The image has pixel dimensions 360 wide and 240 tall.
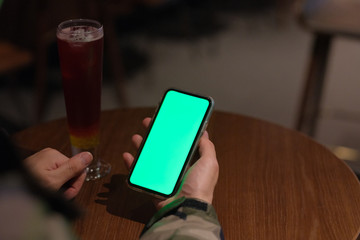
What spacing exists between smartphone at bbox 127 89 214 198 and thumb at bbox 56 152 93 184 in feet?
0.25

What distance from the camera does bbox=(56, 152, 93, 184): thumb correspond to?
0.67 metres

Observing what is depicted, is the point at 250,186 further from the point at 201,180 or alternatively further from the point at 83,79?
the point at 83,79

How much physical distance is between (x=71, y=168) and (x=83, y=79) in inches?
5.7

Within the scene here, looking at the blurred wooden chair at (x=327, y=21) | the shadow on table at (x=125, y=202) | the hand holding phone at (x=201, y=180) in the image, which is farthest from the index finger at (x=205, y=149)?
the blurred wooden chair at (x=327, y=21)

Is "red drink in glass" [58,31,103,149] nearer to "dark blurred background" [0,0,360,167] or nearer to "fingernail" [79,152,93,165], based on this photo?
"fingernail" [79,152,93,165]

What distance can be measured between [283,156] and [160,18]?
2553 mm

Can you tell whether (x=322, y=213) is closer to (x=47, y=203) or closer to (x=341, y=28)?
(x=47, y=203)

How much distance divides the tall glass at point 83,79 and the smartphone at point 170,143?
102 millimetres

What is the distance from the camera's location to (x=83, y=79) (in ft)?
2.40

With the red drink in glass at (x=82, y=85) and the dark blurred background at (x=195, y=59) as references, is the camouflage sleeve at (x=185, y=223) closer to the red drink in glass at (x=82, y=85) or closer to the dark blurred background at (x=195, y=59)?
the red drink in glass at (x=82, y=85)

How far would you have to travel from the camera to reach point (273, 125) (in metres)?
0.95

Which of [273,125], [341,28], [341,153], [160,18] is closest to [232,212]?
[273,125]

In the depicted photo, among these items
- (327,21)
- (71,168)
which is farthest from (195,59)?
(71,168)

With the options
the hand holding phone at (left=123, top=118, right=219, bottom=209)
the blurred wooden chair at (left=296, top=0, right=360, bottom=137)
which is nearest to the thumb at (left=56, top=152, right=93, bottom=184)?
the hand holding phone at (left=123, top=118, right=219, bottom=209)
